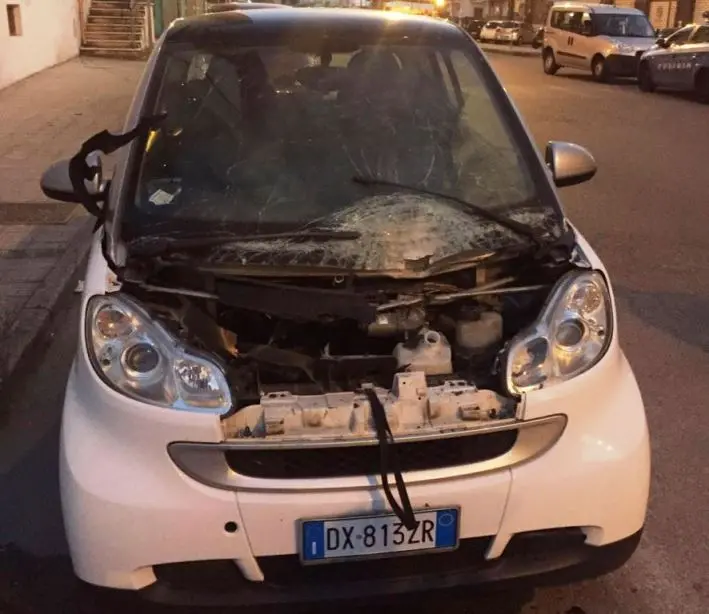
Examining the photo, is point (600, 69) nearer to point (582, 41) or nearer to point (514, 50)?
point (582, 41)

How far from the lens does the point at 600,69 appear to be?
22.9m

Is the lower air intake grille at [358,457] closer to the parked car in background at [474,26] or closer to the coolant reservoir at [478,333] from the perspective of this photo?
the coolant reservoir at [478,333]

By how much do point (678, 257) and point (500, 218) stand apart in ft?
14.5

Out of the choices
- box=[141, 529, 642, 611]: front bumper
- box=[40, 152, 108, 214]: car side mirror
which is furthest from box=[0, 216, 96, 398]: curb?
box=[141, 529, 642, 611]: front bumper

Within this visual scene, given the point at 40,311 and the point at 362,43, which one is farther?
the point at 40,311

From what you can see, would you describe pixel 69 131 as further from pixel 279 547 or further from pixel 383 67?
pixel 279 547

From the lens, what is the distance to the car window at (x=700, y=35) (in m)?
18.5

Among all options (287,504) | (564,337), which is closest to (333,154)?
(564,337)

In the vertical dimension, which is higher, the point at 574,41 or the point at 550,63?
the point at 574,41

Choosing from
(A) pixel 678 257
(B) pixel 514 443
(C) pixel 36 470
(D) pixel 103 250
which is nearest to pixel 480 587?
(B) pixel 514 443

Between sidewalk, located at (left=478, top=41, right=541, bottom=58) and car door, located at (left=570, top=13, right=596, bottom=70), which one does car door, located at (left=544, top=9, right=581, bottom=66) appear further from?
sidewalk, located at (left=478, top=41, right=541, bottom=58)

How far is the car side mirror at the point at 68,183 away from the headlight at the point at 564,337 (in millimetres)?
1805

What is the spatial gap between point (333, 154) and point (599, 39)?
21.3 meters

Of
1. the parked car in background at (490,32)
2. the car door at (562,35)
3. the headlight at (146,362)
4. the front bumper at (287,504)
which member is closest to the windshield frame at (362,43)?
the headlight at (146,362)
